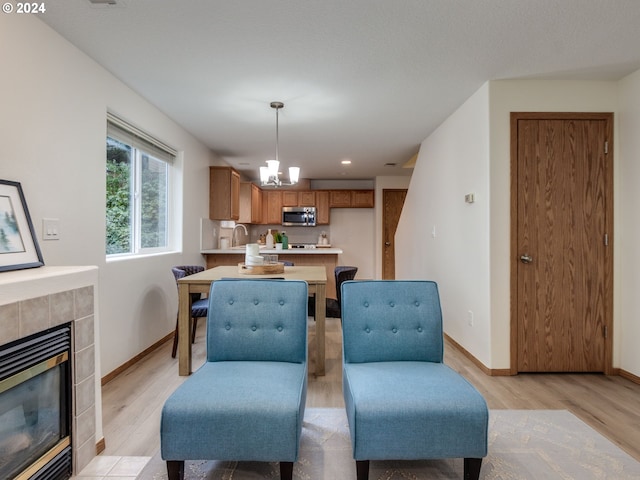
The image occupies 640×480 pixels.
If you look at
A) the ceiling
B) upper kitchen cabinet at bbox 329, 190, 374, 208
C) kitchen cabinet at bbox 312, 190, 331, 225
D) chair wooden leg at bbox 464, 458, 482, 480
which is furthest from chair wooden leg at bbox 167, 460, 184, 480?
upper kitchen cabinet at bbox 329, 190, 374, 208

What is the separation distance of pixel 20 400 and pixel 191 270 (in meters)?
2.25

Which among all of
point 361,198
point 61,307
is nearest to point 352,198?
point 361,198

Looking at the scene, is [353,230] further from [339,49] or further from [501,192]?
[339,49]

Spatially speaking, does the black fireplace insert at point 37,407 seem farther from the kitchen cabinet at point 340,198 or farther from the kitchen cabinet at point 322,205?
the kitchen cabinet at point 340,198

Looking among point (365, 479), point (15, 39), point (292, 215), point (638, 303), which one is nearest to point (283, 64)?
point (15, 39)

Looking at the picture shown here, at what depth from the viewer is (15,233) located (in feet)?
5.53

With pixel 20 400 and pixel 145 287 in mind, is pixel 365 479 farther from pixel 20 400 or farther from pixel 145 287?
pixel 145 287

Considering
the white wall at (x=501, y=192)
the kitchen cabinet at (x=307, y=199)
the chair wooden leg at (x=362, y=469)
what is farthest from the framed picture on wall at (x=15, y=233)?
the kitchen cabinet at (x=307, y=199)

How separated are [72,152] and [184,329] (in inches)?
58.0

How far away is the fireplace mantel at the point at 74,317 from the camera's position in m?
1.35

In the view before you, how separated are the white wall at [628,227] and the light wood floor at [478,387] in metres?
0.34

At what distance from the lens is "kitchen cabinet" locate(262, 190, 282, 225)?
754 centimetres

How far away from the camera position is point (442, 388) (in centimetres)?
156

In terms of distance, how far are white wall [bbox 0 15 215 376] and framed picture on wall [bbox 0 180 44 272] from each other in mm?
169
